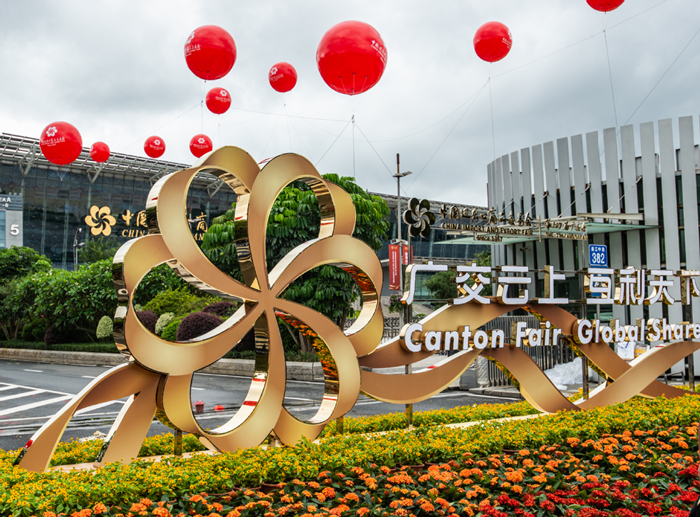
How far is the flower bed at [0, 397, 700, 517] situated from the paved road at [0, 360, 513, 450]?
15.3 ft

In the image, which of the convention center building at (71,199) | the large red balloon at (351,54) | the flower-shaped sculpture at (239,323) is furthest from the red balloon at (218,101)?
the convention center building at (71,199)

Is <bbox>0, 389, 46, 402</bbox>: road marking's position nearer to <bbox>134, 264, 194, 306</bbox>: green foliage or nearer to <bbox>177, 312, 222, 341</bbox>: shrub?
<bbox>177, 312, 222, 341</bbox>: shrub

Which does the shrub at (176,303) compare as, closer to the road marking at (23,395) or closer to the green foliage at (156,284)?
the green foliage at (156,284)

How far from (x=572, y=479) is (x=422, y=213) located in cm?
528

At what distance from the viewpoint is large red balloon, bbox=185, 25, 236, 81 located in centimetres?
1055

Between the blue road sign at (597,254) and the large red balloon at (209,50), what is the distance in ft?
36.6

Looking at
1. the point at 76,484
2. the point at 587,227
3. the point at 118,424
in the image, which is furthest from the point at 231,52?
the point at 587,227

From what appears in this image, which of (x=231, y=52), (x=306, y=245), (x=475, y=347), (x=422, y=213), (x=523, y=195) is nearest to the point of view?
(x=306, y=245)

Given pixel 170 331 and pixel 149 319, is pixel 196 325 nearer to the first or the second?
pixel 170 331

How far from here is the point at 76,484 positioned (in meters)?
4.11

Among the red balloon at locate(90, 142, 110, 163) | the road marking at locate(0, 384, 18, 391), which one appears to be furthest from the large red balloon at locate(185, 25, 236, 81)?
the red balloon at locate(90, 142, 110, 163)

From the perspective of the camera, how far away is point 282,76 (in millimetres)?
13219

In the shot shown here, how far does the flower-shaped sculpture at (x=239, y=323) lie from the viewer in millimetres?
4715

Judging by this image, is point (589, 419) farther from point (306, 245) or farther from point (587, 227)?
point (587, 227)
